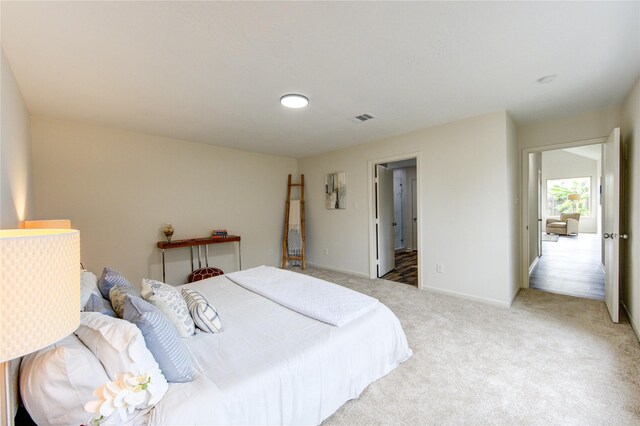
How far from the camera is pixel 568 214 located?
9.16 meters

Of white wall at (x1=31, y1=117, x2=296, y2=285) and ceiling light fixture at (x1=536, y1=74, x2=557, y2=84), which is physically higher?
ceiling light fixture at (x1=536, y1=74, x2=557, y2=84)

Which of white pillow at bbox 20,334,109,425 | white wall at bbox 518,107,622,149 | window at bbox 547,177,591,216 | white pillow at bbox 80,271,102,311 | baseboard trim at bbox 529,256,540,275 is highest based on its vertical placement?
white wall at bbox 518,107,622,149

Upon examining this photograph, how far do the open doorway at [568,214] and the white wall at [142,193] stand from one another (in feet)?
17.1

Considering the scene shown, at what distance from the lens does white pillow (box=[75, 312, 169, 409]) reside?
105cm

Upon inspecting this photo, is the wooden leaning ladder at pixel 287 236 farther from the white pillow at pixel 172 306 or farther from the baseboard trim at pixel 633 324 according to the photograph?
the baseboard trim at pixel 633 324

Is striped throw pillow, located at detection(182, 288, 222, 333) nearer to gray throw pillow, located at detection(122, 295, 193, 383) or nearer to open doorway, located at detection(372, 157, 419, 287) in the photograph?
gray throw pillow, located at detection(122, 295, 193, 383)

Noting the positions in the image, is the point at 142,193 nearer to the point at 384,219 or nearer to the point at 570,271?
the point at 384,219

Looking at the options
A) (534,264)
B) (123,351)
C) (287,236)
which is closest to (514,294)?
(534,264)

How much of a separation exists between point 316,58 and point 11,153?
2.38 metres

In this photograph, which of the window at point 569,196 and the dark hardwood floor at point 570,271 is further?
the window at point 569,196

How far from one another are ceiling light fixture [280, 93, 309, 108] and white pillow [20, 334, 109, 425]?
240 cm

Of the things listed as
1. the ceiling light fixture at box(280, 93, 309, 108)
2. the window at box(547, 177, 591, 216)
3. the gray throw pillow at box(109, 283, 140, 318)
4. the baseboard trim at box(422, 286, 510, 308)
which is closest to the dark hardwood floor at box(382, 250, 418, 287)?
the baseboard trim at box(422, 286, 510, 308)

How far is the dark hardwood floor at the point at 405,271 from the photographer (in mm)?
4387

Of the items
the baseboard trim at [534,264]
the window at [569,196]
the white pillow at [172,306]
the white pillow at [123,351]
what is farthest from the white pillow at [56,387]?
the window at [569,196]
